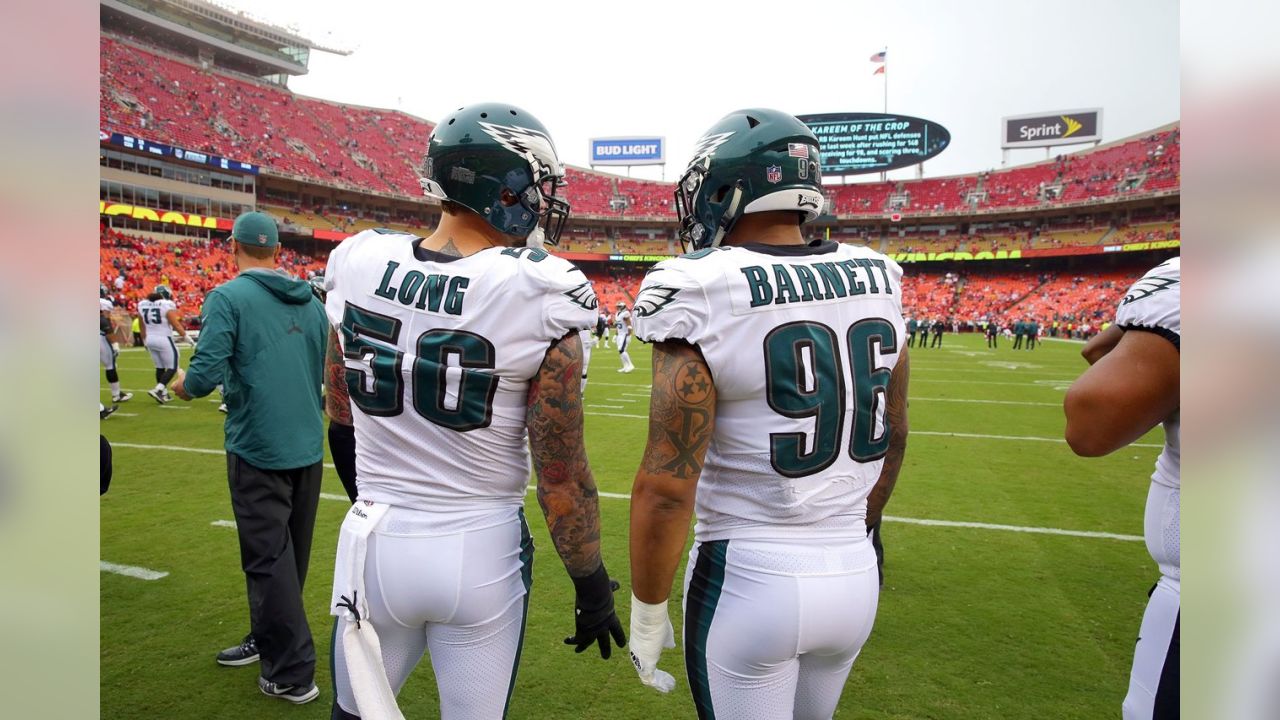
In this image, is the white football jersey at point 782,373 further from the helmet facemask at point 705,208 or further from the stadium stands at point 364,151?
the stadium stands at point 364,151

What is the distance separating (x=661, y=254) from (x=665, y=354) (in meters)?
53.5

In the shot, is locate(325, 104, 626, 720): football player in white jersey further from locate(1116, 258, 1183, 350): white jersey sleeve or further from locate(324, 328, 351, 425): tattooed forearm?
locate(1116, 258, 1183, 350): white jersey sleeve

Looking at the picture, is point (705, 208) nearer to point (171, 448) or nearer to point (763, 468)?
point (763, 468)

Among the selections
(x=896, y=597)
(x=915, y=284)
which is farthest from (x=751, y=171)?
(x=915, y=284)

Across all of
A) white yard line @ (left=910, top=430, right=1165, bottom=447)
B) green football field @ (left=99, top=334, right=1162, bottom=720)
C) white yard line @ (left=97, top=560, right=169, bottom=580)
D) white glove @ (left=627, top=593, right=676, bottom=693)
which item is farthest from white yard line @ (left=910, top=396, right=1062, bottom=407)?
white glove @ (left=627, top=593, right=676, bottom=693)

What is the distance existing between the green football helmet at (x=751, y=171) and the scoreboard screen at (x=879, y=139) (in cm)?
5011

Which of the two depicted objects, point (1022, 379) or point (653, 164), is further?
point (653, 164)

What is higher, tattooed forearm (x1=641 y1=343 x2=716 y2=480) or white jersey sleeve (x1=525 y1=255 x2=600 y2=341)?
white jersey sleeve (x1=525 y1=255 x2=600 y2=341)

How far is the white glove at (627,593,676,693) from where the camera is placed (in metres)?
2.04

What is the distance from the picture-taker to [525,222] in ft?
7.86
